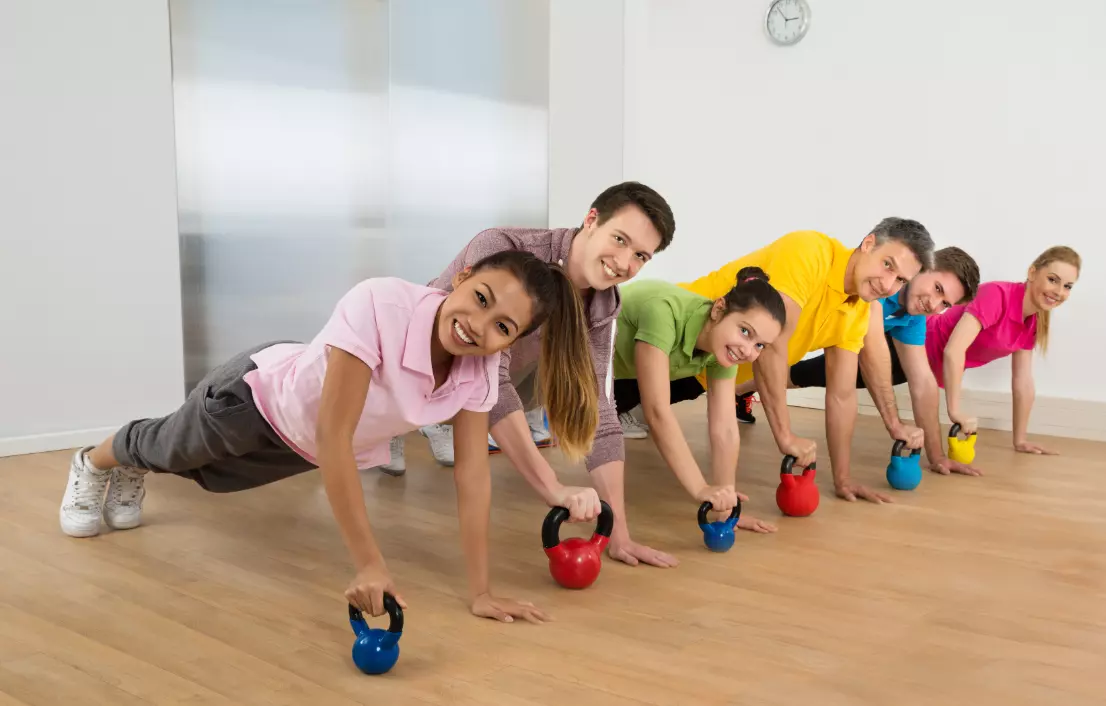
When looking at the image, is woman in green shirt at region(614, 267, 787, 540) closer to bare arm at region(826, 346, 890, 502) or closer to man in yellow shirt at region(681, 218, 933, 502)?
man in yellow shirt at region(681, 218, 933, 502)

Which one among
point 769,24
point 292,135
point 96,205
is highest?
point 769,24

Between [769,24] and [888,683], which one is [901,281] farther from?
[769,24]

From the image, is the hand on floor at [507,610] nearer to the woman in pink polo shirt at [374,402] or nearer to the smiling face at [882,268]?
the woman in pink polo shirt at [374,402]

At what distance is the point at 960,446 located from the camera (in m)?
3.30

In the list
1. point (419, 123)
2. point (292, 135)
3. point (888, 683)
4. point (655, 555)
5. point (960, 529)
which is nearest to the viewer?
point (888, 683)

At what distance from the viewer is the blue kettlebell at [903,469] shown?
2967 mm

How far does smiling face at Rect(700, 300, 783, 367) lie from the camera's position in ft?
7.58

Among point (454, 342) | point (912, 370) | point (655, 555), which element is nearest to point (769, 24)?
point (912, 370)

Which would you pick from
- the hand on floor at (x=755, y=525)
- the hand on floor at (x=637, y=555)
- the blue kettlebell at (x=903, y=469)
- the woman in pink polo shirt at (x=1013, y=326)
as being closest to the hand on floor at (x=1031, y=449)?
the woman in pink polo shirt at (x=1013, y=326)

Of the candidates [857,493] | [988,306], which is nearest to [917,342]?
[988,306]

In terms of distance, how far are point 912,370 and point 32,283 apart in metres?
3.02

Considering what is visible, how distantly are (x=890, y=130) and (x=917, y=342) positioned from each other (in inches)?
57.8

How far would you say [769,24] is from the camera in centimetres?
480

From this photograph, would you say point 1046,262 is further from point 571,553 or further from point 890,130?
point 571,553
